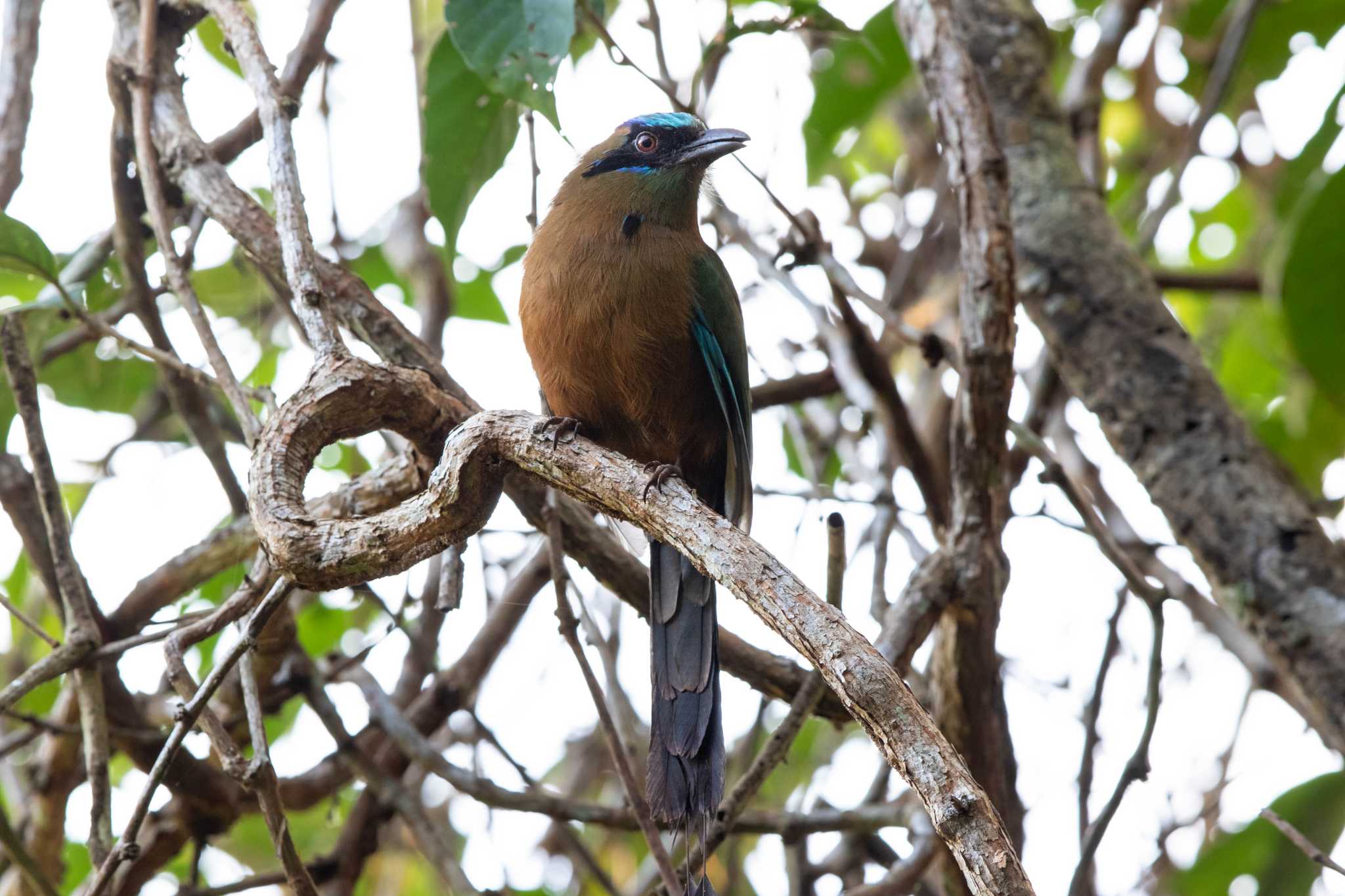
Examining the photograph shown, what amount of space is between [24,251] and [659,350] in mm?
1610

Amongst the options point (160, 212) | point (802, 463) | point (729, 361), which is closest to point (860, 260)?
point (802, 463)

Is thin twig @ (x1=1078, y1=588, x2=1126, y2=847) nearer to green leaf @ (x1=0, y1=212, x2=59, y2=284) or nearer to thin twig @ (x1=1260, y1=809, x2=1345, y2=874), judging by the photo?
thin twig @ (x1=1260, y1=809, x2=1345, y2=874)

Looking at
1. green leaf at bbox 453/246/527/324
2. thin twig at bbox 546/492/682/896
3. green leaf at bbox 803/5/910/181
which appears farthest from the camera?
green leaf at bbox 453/246/527/324

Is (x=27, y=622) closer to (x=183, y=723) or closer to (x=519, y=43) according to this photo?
(x=183, y=723)

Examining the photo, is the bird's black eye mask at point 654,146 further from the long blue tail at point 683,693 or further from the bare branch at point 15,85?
the bare branch at point 15,85

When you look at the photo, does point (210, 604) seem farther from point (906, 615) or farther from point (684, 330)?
point (906, 615)

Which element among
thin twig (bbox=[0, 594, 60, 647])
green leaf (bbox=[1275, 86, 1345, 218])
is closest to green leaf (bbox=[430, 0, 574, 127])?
thin twig (bbox=[0, 594, 60, 647])

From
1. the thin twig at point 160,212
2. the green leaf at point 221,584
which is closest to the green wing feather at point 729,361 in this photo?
the thin twig at point 160,212

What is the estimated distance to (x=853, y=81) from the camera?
4.44m

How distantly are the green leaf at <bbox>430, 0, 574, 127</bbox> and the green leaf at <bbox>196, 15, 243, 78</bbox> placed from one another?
1746mm

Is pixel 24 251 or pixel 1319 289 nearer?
pixel 24 251

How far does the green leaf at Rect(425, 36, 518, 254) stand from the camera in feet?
11.7

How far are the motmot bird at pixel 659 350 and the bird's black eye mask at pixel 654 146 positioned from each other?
1.8 inches

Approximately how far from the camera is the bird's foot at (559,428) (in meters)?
2.47
